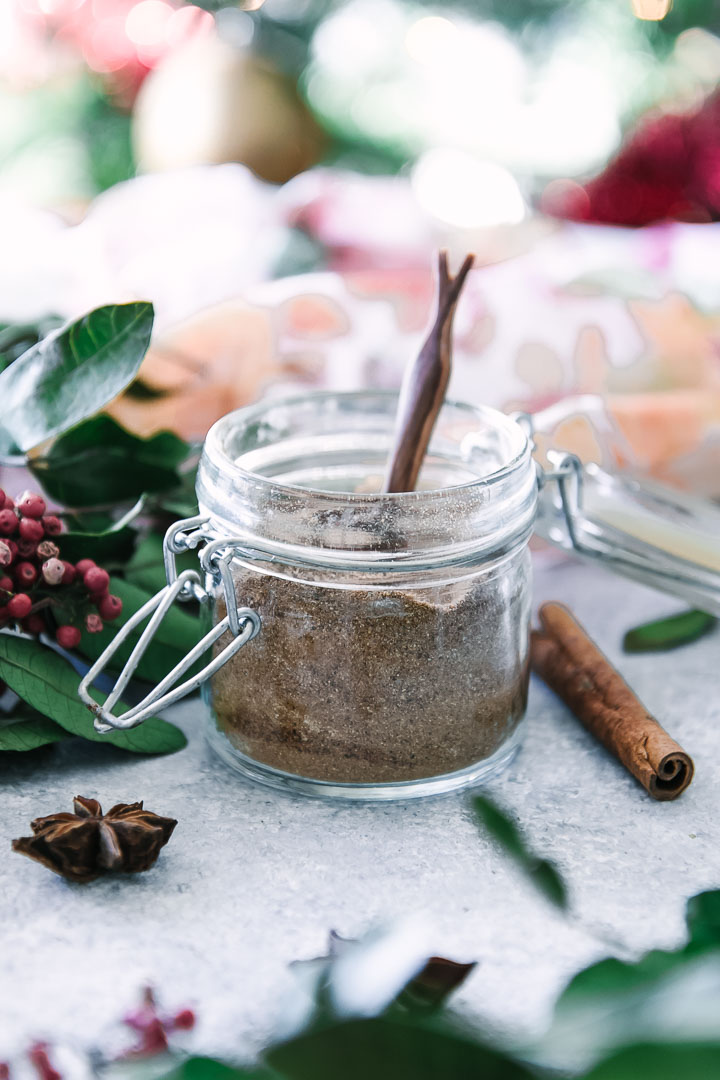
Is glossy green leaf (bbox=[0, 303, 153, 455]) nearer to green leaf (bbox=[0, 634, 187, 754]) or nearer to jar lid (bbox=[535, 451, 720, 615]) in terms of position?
green leaf (bbox=[0, 634, 187, 754])

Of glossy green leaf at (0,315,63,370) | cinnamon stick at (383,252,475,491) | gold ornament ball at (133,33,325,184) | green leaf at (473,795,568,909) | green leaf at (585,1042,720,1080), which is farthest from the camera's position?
gold ornament ball at (133,33,325,184)

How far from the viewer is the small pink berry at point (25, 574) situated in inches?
21.3

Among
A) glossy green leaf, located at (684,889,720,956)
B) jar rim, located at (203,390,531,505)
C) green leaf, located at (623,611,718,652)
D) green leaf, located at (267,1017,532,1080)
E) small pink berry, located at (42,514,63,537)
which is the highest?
jar rim, located at (203,390,531,505)

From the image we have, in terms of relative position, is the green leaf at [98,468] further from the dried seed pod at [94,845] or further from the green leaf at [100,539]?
the dried seed pod at [94,845]

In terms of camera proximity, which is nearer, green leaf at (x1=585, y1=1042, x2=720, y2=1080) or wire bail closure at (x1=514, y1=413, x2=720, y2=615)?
green leaf at (x1=585, y1=1042, x2=720, y2=1080)

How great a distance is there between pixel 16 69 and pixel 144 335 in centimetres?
105

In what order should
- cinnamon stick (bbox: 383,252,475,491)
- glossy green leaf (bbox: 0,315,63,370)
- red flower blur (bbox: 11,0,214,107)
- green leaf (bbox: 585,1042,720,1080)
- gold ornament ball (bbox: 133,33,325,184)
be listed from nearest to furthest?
green leaf (bbox: 585,1042,720,1080) < cinnamon stick (bbox: 383,252,475,491) < glossy green leaf (bbox: 0,315,63,370) < gold ornament ball (bbox: 133,33,325,184) < red flower blur (bbox: 11,0,214,107)

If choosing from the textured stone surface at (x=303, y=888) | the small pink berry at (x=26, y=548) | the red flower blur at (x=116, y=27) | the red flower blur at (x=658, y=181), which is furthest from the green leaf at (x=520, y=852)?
the red flower blur at (x=116, y=27)

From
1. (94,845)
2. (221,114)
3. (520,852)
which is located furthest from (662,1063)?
(221,114)

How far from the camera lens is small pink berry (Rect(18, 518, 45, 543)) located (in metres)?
0.54

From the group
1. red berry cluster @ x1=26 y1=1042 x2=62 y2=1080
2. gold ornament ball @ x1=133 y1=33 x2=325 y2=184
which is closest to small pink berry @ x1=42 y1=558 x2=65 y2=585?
red berry cluster @ x1=26 y1=1042 x2=62 y2=1080

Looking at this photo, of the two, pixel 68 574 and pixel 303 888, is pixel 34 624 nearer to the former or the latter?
pixel 68 574

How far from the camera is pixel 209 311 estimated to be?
82 centimetres

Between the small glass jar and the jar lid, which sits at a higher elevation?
the small glass jar
